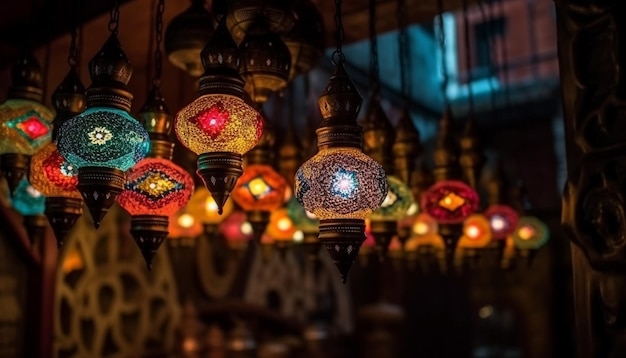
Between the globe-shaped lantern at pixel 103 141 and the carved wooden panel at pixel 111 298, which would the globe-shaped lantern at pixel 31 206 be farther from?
the carved wooden panel at pixel 111 298

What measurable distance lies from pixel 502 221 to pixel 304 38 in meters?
1.61

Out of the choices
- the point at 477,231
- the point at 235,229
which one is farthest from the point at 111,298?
the point at 477,231

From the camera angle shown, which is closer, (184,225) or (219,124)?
(219,124)

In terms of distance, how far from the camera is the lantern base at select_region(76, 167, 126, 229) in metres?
1.67

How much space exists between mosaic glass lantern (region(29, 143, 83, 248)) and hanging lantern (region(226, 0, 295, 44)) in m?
0.82

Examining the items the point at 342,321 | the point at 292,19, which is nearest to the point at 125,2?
the point at 292,19

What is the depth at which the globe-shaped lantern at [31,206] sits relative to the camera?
8.25ft

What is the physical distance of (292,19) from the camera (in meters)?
2.60

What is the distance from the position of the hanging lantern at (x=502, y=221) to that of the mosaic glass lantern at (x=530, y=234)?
0.25 metres

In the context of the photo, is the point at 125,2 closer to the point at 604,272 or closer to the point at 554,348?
the point at 604,272

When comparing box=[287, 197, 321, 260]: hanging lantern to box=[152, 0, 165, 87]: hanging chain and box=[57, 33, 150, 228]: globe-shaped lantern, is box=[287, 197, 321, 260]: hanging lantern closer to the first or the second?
box=[152, 0, 165, 87]: hanging chain

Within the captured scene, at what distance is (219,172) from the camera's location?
1734 mm

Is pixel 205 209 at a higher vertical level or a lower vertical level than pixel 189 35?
lower

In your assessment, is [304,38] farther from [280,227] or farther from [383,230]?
[280,227]
